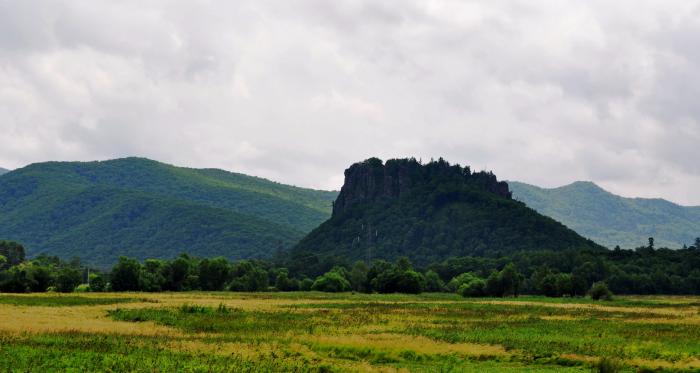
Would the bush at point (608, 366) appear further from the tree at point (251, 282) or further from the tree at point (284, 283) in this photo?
the tree at point (284, 283)

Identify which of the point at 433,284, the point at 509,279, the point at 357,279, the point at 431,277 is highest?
the point at 509,279

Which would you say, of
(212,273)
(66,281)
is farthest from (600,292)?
(66,281)

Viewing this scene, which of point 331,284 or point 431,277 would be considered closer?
point 331,284

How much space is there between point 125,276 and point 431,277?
228ft

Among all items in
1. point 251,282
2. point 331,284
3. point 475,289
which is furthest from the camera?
point 251,282

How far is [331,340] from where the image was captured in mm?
53438

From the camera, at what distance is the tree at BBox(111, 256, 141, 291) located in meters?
135

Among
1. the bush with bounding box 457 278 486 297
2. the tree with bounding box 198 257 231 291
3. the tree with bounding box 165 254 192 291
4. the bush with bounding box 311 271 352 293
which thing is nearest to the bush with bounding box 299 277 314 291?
the bush with bounding box 311 271 352 293

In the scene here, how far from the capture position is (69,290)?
12975cm

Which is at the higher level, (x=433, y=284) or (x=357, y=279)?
(x=357, y=279)

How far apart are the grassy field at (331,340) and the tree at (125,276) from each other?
49.8m

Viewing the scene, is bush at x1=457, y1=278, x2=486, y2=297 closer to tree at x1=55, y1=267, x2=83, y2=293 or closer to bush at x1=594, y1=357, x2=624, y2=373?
tree at x1=55, y1=267, x2=83, y2=293

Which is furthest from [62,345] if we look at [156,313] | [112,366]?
[156,313]

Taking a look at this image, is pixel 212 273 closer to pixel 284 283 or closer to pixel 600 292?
pixel 284 283
